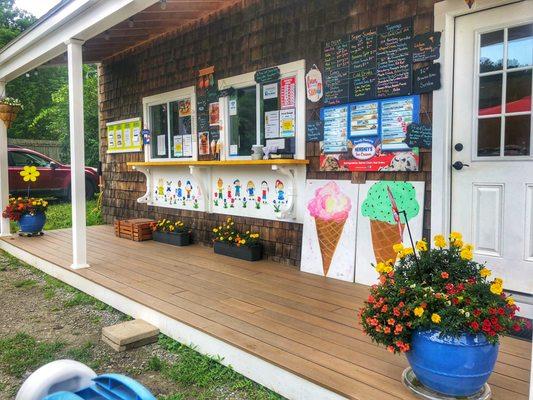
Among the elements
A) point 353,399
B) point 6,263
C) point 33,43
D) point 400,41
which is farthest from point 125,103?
point 353,399

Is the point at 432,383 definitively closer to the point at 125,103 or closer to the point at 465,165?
the point at 465,165

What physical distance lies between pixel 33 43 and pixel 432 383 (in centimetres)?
537

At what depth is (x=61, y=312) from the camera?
3.71m

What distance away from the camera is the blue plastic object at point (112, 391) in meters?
1.45

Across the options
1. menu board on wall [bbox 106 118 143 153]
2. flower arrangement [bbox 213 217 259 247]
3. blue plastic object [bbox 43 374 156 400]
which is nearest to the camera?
blue plastic object [bbox 43 374 156 400]

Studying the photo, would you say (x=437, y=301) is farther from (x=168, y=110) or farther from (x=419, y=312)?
(x=168, y=110)

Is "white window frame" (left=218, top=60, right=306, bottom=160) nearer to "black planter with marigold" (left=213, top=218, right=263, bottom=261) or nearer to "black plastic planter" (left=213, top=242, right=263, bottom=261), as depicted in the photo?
"black planter with marigold" (left=213, top=218, right=263, bottom=261)

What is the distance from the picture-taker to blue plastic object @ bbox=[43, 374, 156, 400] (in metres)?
1.45

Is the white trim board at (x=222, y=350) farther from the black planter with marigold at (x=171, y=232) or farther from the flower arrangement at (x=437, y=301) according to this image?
the black planter with marigold at (x=171, y=232)

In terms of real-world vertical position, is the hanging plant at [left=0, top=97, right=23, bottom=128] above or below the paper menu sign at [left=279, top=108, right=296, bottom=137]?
above

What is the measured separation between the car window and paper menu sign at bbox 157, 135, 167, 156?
5.35 meters

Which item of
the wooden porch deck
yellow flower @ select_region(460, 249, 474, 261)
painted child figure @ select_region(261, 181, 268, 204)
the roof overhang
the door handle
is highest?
the roof overhang

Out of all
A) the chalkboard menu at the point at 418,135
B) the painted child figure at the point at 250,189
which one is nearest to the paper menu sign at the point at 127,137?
the painted child figure at the point at 250,189

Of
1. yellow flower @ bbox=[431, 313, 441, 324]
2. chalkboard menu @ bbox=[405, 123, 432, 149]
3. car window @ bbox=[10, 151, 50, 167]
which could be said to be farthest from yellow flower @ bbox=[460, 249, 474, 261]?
car window @ bbox=[10, 151, 50, 167]
